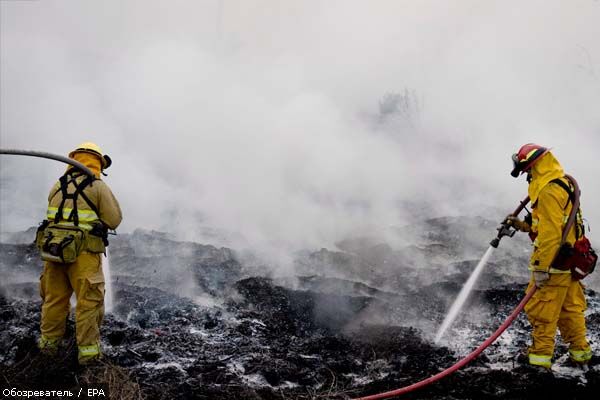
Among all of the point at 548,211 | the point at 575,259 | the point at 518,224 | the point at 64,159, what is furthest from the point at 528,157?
the point at 64,159

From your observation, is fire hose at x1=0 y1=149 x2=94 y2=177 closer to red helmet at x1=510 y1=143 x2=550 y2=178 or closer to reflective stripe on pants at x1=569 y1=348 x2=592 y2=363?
red helmet at x1=510 y1=143 x2=550 y2=178

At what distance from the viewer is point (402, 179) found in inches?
320

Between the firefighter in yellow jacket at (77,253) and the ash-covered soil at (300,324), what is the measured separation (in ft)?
0.75

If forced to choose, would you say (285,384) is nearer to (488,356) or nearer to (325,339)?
(325,339)

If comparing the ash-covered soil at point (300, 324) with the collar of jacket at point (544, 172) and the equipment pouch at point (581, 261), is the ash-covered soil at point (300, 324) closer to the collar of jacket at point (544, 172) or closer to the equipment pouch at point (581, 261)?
the equipment pouch at point (581, 261)

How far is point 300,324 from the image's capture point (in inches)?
186

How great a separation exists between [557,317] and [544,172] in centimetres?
112

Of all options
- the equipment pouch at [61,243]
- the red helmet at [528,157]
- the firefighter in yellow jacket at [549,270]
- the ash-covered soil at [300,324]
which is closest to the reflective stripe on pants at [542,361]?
the firefighter in yellow jacket at [549,270]

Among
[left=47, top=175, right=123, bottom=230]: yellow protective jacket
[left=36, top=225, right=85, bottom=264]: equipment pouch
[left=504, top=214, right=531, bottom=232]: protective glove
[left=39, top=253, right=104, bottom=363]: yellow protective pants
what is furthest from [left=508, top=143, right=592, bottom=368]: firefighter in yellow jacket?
[left=36, top=225, right=85, bottom=264]: equipment pouch

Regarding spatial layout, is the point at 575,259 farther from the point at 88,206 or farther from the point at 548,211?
the point at 88,206

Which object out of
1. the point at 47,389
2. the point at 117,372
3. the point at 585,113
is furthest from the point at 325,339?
the point at 585,113

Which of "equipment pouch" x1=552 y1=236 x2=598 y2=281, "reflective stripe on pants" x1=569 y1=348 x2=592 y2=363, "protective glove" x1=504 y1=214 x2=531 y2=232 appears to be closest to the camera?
"equipment pouch" x1=552 y1=236 x2=598 y2=281

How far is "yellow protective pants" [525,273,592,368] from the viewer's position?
366 centimetres

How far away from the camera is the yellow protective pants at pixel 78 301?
3.64 m
